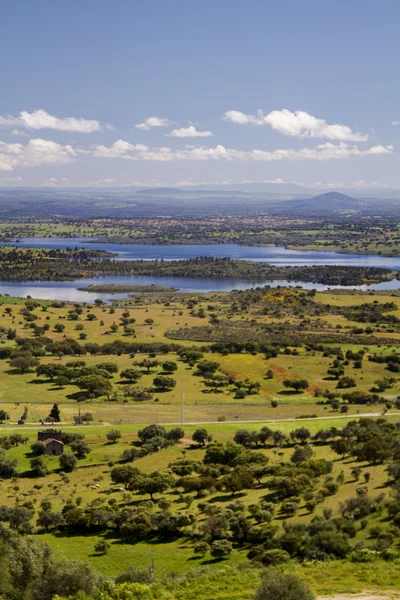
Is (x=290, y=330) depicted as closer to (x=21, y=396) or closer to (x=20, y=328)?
(x=20, y=328)

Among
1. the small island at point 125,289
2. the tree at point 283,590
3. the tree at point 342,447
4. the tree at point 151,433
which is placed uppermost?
the tree at point 283,590

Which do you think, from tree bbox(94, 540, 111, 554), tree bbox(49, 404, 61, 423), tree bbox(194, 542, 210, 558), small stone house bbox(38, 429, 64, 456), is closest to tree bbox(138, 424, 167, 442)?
small stone house bbox(38, 429, 64, 456)

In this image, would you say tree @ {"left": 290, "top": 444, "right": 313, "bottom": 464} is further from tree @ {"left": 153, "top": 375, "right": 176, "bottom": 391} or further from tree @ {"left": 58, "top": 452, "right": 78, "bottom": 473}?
tree @ {"left": 153, "top": 375, "right": 176, "bottom": 391}

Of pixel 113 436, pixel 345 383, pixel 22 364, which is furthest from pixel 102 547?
pixel 22 364

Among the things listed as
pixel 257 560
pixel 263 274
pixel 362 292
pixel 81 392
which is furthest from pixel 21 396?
pixel 263 274

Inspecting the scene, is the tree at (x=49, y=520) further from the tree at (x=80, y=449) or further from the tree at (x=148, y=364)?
the tree at (x=148, y=364)

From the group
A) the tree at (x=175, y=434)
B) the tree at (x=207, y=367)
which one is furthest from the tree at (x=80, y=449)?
the tree at (x=207, y=367)
